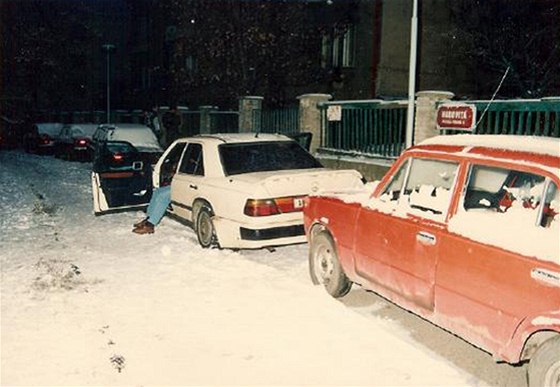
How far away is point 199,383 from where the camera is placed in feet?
14.3

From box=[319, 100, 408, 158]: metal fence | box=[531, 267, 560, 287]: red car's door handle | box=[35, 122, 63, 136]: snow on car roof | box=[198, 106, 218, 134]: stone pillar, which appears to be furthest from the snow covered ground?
box=[35, 122, 63, 136]: snow on car roof

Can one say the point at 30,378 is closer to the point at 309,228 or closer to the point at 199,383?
the point at 199,383

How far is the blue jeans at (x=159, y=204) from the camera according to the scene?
9602 mm

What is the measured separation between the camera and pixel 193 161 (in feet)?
29.1

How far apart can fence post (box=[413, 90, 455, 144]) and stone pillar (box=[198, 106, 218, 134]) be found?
13.2m

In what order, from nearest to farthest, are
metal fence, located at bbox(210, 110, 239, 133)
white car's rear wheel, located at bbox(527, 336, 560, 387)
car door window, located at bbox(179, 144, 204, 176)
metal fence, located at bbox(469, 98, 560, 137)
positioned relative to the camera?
1. white car's rear wheel, located at bbox(527, 336, 560, 387)
2. car door window, located at bbox(179, 144, 204, 176)
3. metal fence, located at bbox(469, 98, 560, 137)
4. metal fence, located at bbox(210, 110, 239, 133)

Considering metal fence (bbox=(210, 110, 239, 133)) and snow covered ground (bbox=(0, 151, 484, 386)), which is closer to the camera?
snow covered ground (bbox=(0, 151, 484, 386))

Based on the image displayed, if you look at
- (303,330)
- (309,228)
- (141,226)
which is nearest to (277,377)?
(303,330)

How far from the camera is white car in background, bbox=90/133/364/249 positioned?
722cm

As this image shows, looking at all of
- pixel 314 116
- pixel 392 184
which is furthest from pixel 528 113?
pixel 314 116

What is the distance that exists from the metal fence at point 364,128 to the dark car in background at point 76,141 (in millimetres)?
11742

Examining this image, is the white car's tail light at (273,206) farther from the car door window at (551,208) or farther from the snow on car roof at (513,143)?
the car door window at (551,208)

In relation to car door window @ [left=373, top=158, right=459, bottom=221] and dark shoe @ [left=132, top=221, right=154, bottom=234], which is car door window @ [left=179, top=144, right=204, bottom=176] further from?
car door window @ [left=373, top=158, right=459, bottom=221]

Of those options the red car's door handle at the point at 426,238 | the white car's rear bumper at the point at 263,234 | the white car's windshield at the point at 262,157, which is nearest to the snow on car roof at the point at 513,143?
the red car's door handle at the point at 426,238
